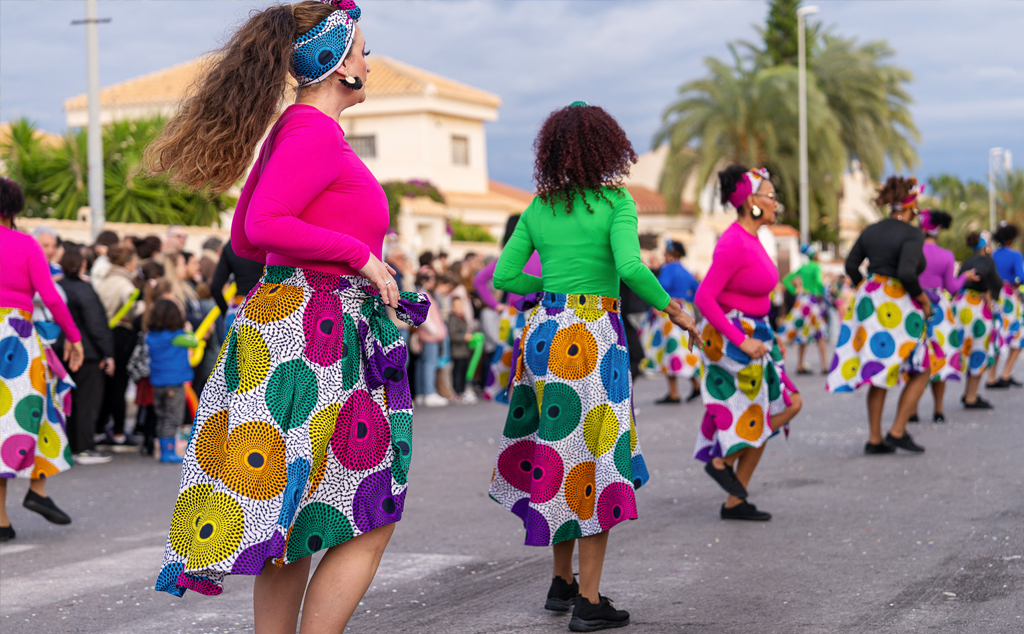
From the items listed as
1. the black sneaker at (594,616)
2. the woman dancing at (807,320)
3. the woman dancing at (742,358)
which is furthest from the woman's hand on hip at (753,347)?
the woman dancing at (807,320)

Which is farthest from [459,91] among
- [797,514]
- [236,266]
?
[797,514]

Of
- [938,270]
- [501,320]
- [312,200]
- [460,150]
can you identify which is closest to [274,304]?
[312,200]

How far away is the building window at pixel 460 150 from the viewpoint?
42.2m

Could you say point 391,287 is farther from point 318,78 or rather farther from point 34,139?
point 34,139

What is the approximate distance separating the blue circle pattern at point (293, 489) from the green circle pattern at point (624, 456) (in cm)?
160

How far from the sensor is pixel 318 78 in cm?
308

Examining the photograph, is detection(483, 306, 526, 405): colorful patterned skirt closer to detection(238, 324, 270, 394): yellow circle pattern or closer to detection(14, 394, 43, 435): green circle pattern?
detection(14, 394, 43, 435): green circle pattern

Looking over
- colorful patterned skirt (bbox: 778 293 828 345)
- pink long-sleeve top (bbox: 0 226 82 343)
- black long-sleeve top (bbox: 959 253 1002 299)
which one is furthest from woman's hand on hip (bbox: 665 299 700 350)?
colorful patterned skirt (bbox: 778 293 828 345)

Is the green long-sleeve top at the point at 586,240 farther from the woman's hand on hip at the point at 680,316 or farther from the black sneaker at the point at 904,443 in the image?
the black sneaker at the point at 904,443

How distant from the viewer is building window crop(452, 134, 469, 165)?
42.2 m

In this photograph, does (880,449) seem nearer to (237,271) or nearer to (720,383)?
(720,383)

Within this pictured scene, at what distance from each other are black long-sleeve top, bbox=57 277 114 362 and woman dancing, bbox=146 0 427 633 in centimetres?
597

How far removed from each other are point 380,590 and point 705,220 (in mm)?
38466

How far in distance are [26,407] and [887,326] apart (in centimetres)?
595
